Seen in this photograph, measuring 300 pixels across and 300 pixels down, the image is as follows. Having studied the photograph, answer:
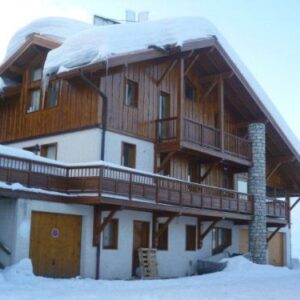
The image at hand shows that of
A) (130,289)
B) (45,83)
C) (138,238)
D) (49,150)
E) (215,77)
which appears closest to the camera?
(130,289)

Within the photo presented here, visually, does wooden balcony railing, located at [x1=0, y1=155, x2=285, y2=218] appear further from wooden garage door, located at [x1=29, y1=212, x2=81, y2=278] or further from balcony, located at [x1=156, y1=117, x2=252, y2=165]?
balcony, located at [x1=156, y1=117, x2=252, y2=165]

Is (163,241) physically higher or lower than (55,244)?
higher

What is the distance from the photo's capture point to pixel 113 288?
53.7 ft

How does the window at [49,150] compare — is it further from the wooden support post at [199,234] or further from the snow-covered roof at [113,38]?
the wooden support post at [199,234]

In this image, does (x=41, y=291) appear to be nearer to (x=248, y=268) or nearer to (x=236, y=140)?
(x=248, y=268)

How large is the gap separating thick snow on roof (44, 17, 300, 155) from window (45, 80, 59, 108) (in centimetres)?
192

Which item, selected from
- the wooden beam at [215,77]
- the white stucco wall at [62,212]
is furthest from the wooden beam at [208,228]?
the white stucco wall at [62,212]

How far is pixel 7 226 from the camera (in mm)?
18250

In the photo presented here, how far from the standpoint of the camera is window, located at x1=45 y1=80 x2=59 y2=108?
966 inches

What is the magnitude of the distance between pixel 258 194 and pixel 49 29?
44.5 ft

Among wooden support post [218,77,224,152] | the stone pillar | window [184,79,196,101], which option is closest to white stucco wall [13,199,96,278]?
wooden support post [218,77,224,152]

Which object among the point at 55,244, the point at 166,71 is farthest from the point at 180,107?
the point at 55,244

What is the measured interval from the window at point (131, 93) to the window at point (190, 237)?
21.5 ft

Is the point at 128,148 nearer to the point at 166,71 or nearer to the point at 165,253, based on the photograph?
the point at 166,71
